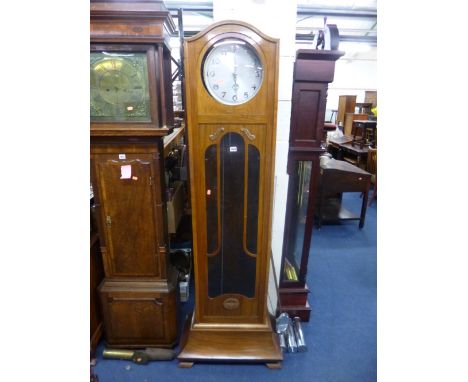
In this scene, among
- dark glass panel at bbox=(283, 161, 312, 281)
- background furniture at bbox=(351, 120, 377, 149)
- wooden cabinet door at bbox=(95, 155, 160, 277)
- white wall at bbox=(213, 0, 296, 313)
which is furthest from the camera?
background furniture at bbox=(351, 120, 377, 149)

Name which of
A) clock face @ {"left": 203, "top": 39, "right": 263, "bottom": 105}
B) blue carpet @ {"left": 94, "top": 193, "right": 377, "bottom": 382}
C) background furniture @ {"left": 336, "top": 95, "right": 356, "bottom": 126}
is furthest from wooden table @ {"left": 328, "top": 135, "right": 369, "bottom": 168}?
clock face @ {"left": 203, "top": 39, "right": 263, "bottom": 105}

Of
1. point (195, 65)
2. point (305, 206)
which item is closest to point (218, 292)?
point (305, 206)

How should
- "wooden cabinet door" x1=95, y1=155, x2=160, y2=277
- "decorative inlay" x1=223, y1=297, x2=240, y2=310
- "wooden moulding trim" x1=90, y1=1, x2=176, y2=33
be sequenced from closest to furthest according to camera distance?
1. "wooden moulding trim" x1=90, y1=1, x2=176, y2=33
2. "wooden cabinet door" x1=95, y1=155, x2=160, y2=277
3. "decorative inlay" x1=223, y1=297, x2=240, y2=310

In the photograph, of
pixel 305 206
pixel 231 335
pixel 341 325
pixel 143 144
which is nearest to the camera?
pixel 143 144

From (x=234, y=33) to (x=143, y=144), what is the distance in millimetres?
660

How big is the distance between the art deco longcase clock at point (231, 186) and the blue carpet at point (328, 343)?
0.32 ft

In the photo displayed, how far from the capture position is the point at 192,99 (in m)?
1.24

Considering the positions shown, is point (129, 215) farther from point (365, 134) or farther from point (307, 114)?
point (365, 134)

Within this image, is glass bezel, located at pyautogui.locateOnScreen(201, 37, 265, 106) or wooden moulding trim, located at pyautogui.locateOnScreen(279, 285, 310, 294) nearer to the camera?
glass bezel, located at pyautogui.locateOnScreen(201, 37, 265, 106)

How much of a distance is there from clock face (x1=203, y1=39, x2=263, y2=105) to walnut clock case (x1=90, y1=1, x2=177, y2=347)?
25cm

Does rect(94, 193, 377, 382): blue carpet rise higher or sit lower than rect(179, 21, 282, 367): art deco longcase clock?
lower

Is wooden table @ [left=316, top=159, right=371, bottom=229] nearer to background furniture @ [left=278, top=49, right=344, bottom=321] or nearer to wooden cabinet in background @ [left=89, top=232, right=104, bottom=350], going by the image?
background furniture @ [left=278, top=49, right=344, bottom=321]

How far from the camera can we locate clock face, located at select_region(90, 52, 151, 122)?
4.17 ft

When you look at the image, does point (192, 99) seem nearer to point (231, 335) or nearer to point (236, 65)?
point (236, 65)
